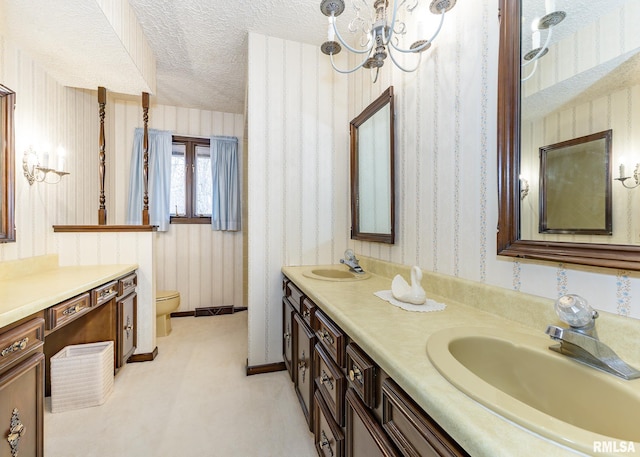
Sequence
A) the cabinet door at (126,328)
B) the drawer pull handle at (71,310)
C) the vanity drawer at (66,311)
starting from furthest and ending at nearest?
the cabinet door at (126,328), the drawer pull handle at (71,310), the vanity drawer at (66,311)

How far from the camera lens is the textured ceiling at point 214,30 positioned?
1.91 metres

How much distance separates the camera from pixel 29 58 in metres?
1.91

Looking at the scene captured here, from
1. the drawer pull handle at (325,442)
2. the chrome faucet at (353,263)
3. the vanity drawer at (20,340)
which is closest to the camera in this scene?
the vanity drawer at (20,340)

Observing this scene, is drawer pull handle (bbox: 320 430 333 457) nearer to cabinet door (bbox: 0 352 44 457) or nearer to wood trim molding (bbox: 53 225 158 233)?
cabinet door (bbox: 0 352 44 457)

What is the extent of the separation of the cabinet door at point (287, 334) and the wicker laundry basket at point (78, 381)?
1186 mm

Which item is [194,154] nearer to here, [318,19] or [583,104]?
[318,19]

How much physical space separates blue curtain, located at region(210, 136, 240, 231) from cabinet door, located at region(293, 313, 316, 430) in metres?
2.28

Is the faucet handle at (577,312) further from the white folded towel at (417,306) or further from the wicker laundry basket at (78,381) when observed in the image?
the wicker laundry basket at (78,381)

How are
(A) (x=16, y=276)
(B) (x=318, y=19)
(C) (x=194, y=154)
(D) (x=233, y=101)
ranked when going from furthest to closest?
(C) (x=194, y=154) < (D) (x=233, y=101) < (B) (x=318, y=19) < (A) (x=16, y=276)

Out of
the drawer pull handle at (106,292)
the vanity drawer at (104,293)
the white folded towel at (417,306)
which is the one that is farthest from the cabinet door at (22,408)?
the white folded towel at (417,306)

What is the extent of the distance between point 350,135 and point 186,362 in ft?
7.69

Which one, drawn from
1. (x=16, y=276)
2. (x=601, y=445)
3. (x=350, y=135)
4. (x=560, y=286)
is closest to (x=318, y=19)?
(x=350, y=135)

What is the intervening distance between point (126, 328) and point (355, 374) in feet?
6.72

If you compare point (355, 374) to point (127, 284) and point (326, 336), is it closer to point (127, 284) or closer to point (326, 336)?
point (326, 336)
